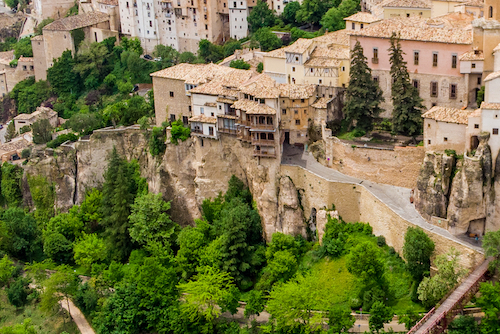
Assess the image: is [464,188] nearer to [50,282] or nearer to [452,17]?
[452,17]

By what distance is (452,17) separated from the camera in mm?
77438

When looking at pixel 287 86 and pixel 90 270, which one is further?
pixel 90 270

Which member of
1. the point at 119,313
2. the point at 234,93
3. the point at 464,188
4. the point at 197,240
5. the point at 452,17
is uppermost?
the point at 452,17

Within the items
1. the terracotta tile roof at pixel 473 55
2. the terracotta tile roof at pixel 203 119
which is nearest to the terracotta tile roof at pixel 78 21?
the terracotta tile roof at pixel 203 119

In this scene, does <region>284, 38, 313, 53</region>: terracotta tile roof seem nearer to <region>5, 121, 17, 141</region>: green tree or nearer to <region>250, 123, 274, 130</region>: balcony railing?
<region>250, 123, 274, 130</region>: balcony railing

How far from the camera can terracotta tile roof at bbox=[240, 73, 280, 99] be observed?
71.9 metres

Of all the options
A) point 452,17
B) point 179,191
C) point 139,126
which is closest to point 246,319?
point 179,191

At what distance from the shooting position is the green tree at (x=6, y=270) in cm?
7913

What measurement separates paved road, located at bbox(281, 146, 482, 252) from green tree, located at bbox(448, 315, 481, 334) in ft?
17.5

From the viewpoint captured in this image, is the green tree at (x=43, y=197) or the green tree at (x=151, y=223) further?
the green tree at (x=43, y=197)

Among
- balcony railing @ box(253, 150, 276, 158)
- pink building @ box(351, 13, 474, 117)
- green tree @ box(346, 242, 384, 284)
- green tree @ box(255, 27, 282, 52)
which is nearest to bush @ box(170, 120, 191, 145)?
balcony railing @ box(253, 150, 276, 158)

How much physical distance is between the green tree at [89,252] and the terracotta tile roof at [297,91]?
2201 centimetres

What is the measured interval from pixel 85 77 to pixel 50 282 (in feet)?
150

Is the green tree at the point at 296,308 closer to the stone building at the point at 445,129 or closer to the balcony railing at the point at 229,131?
the stone building at the point at 445,129
